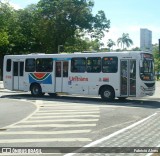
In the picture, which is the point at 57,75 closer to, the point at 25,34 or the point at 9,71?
the point at 9,71

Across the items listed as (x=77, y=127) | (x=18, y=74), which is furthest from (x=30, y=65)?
(x=77, y=127)

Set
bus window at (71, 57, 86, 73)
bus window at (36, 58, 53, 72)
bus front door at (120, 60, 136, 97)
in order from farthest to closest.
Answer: bus window at (36, 58, 53, 72), bus window at (71, 57, 86, 73), bus front door at (120, 60, 136, 97)

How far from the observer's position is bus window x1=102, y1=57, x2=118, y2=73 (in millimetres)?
21531

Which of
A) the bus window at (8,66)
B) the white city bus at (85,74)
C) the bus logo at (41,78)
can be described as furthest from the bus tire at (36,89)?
the bus window at (8,66)

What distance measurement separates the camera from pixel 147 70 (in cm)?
2136

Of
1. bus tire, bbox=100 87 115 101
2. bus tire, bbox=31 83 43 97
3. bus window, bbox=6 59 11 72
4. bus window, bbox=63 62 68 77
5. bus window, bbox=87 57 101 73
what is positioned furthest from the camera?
bus window, bbox=6 59 11 72

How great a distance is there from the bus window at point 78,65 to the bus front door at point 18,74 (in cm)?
429

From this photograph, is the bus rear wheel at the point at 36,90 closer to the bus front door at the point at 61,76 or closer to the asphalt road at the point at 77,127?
the bus front door at the point at 61,76

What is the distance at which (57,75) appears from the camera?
23875mm

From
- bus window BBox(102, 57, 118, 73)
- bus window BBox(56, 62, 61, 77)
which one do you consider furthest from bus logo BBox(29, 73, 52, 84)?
bus window BBox(102, 57, 118, 73)

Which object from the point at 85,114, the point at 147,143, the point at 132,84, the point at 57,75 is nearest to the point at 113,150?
the point at 147,143

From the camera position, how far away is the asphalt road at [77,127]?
968cm

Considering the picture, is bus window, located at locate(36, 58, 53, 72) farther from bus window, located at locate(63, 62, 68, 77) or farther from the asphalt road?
the asphalt road

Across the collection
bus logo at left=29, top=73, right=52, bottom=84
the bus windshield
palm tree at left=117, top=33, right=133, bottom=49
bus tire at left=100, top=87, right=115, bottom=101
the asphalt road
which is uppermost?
palm tree at left=117, top=33, right=133, bottom=49
